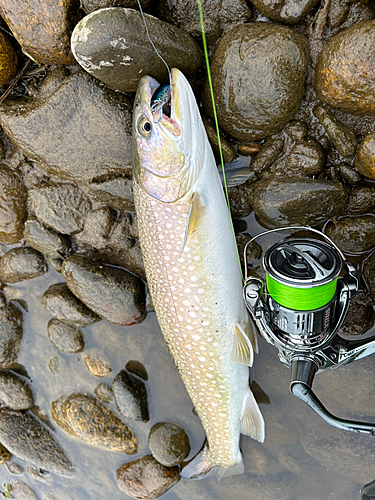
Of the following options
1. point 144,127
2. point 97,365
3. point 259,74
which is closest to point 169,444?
point 97,365

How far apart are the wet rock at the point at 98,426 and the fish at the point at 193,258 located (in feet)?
2.72

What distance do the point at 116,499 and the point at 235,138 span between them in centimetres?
310

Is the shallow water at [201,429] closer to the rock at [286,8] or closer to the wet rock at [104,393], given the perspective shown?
the wet rock at [104,393]

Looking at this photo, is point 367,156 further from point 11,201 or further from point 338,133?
point 11,201

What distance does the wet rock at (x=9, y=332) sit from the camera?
2.94 metres

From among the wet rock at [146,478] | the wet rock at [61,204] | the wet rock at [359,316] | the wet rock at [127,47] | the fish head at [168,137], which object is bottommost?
the wet rock at [146,478]

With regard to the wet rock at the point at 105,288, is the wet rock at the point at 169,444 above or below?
below

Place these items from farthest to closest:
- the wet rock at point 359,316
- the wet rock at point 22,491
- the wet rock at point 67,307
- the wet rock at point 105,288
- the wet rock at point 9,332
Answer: the wet rock at point 22,491 < the wet rock at point 9,332 < the wet rock at point 67,307 < the wet rock at point 105,288 < the wet rock at point 359,316

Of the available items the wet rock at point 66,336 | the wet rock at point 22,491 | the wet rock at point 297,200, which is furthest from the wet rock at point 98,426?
the wet rock at point 297,200

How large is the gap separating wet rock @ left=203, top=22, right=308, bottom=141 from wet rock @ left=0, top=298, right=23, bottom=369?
7.75 ft

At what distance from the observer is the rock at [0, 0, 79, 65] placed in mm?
1955

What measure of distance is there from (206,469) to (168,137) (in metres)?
2.37

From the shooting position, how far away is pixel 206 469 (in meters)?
2.57

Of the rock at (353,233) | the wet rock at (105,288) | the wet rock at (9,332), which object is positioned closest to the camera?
the rock at (353,233)
